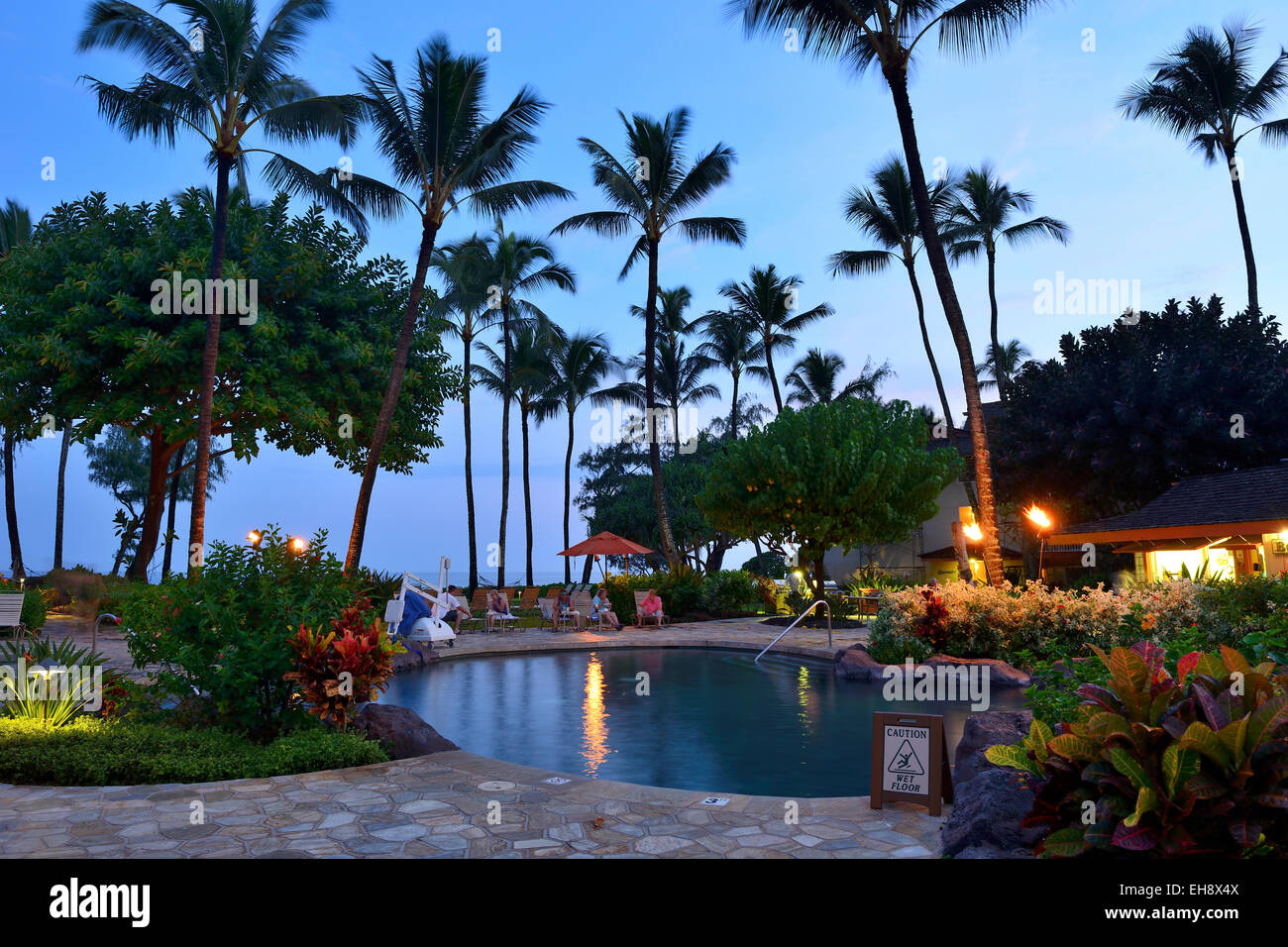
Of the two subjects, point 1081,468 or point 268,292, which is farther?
point 1081,468

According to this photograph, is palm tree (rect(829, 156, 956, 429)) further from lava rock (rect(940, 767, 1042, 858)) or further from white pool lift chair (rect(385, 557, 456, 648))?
lava rock (rect(940, 767, 1042, 858))

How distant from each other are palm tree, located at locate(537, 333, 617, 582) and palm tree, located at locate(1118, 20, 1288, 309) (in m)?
26.1

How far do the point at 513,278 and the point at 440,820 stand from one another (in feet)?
107

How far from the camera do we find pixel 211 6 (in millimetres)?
16656

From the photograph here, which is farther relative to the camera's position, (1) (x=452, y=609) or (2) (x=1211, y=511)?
(1) (x=452, y=609)

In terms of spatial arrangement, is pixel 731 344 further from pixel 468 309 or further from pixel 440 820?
pixel 440 820

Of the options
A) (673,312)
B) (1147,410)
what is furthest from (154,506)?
(1147,410)

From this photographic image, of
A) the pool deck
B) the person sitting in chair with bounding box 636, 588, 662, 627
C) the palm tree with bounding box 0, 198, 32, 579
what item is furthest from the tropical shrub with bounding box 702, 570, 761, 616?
the palm tree with bounding box 0, 198, 32, 579

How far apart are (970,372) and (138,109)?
60.4 ft

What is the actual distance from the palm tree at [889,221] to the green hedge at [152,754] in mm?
29078

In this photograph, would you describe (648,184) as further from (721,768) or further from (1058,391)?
(721,768)

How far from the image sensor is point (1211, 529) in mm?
18391
